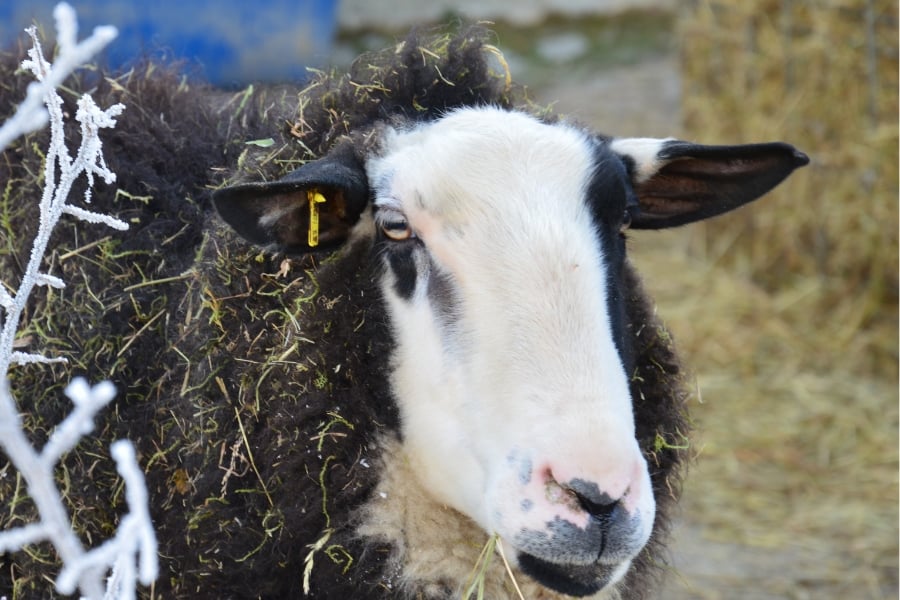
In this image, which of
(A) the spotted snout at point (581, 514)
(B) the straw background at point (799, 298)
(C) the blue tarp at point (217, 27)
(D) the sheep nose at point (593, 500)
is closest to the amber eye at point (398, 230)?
(A) the spotted snout at point (581, 514)

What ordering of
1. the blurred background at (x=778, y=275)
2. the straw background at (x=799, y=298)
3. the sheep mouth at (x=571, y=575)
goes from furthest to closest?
the straw background at (x=799, y=298) → the blurred background at (x=778, y=275) → the sheep mouth at (x=571, y=575)

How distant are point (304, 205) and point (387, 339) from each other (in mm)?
392

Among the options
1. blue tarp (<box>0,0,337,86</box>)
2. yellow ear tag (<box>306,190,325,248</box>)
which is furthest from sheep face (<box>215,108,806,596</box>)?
blue tarp (<box>0,0,337,86</box>)

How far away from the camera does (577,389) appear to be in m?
2.35

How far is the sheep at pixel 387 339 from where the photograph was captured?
2.42m

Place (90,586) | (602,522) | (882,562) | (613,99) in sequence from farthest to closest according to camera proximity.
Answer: (613,99)
(882,562)
(602,522)
(90,586)

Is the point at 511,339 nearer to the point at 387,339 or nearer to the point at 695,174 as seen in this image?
the point at 387,339

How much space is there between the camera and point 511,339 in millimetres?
2439

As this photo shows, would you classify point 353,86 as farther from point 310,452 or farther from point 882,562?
point 882,562

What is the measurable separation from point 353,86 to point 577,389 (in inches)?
44.5

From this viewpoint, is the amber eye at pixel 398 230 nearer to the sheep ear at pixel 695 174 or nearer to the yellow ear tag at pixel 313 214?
the yellow ear tag at pixel 313 214

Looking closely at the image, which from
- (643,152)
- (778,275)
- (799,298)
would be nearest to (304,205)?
(643,152)

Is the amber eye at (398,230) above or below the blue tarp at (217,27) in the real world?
above

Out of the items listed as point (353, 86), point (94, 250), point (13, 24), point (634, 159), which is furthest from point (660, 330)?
point (13, 24)
